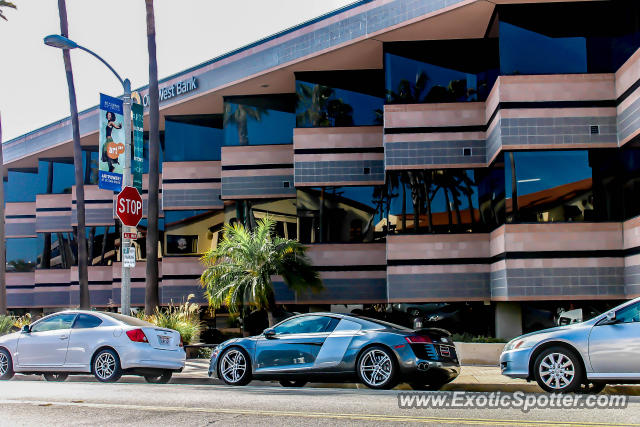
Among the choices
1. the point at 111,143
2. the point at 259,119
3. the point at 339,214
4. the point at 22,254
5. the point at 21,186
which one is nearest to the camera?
the point at 111,143

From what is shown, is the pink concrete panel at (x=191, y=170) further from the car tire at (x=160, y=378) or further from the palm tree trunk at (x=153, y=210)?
the car tire at (x=160, y=378)

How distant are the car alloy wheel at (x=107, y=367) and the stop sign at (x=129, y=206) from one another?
424 centimetres

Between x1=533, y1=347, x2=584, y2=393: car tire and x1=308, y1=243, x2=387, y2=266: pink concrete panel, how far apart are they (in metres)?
13.0

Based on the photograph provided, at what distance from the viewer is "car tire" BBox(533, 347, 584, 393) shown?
11812 millimetres

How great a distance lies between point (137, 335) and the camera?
14.8 metres

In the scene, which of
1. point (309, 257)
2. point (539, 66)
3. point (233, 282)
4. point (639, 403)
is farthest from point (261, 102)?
point (639, 403)

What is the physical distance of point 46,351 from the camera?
15.5 metres

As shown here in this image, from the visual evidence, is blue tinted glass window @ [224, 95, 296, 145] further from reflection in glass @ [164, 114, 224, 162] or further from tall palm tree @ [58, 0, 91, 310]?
tall palm tree @ [58, 0, 91, 310]

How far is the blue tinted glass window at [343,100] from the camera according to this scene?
2552 centimetres

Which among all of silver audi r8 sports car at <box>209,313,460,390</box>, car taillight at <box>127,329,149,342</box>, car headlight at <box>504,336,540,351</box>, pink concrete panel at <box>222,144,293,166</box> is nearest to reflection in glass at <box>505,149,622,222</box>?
silver audi r8 sports car at <box>209,313,460,390</box>

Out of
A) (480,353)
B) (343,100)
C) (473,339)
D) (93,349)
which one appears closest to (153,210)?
(343,100)

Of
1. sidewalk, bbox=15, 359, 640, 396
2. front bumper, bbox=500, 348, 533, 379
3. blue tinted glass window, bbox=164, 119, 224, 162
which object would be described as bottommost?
sidewalk, bbox=15, 359, 640, 396

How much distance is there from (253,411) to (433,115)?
1467 centimetres

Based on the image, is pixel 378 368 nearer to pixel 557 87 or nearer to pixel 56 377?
pixel 56 377
